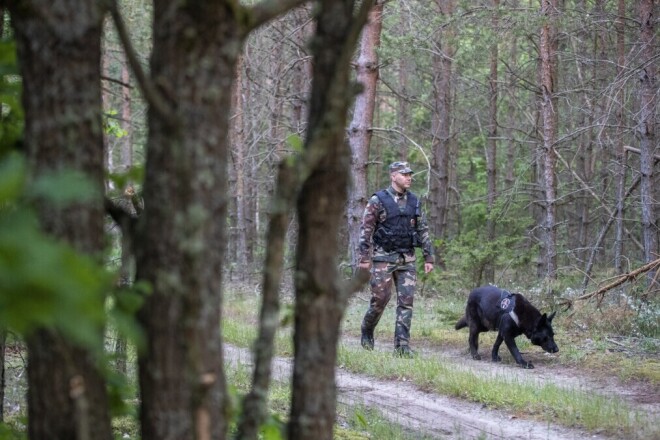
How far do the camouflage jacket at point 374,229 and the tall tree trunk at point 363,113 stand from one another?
360 centimetres

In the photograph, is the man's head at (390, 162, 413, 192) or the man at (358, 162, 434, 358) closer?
the man's head at (390, 162, 413, 192)

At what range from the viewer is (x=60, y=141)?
81.5 inches

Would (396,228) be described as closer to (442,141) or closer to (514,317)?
(514,317)

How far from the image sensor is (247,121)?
1136 inches

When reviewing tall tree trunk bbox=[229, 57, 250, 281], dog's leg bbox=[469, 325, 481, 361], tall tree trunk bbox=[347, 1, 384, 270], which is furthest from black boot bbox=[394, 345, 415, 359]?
tall tree trunk bbox=[229, 57, 250, 281]

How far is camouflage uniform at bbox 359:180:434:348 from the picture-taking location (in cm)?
1138

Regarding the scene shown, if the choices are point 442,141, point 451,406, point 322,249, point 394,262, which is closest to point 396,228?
point 394,262

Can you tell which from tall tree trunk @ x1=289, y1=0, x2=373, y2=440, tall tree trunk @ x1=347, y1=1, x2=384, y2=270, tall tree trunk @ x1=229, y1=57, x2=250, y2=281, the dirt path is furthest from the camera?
tall tree trunk @ x1=229, y1=57, x2=250, y2=281

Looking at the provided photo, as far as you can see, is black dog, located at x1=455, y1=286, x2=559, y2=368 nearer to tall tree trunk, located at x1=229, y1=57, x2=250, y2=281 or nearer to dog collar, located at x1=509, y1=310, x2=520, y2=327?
dog collar, located at x1=509, y1=310, x2=520, y2=327

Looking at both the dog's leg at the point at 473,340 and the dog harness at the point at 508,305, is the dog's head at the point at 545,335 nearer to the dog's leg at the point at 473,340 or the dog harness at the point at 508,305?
the dog harness at the point at 508,305

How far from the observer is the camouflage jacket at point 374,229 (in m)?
11.4

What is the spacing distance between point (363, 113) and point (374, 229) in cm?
525

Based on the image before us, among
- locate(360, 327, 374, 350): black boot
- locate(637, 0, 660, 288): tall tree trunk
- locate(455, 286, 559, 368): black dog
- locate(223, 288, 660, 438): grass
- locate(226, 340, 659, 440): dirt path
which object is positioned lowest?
locate(226, 340, 659, 440): dirt path

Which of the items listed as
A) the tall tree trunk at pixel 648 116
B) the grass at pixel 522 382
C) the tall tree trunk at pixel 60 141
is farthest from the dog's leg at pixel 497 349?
the tall tree trunk at pixel 60 141
